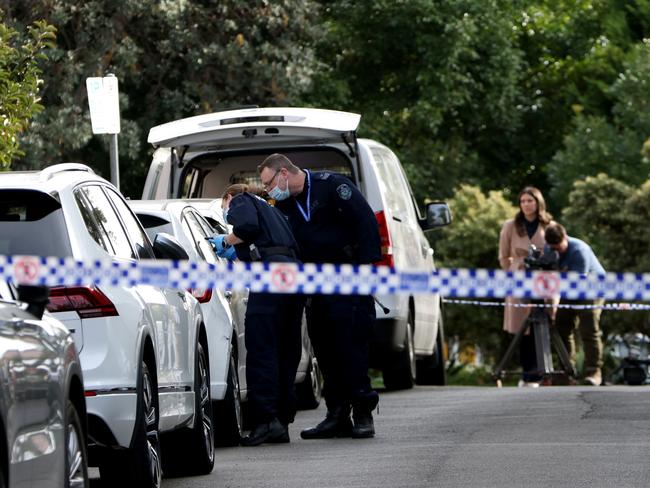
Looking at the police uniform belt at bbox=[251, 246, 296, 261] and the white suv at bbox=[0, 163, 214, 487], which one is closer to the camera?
the white suv at bbox=[0, 163, 214, 487]

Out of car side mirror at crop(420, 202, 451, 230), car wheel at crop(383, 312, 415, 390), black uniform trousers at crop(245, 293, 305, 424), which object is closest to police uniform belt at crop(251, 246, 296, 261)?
black uniform trousers at crop(245, 293, 305, 424)

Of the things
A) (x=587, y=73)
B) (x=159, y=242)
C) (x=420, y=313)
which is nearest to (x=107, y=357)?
(x=159, y=242)

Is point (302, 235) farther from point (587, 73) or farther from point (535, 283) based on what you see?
point (587, 73)

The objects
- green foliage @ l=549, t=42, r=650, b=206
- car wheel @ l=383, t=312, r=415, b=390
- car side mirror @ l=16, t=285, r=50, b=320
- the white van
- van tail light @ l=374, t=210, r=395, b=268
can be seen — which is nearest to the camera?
car side mirror @ l=16, t=285, r=50, b=320

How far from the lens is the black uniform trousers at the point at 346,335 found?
12.3 meters

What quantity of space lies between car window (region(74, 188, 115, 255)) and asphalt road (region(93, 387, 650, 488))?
162 cm

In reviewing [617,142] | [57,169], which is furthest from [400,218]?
[617,142]

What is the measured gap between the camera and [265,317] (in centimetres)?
1206

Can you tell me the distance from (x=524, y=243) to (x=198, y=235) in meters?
7.61

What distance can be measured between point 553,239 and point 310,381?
4.13 meters

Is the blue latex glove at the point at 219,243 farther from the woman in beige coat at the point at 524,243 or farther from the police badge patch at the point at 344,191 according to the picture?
the woman in beige coat at the point at 524,243

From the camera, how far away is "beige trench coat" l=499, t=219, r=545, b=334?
1955 centimetres

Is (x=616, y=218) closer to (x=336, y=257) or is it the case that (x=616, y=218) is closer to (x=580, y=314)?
(x=580, y=314)

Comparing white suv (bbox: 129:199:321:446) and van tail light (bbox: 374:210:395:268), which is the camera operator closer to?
van tail light (bbox: 374:210:395:268)
